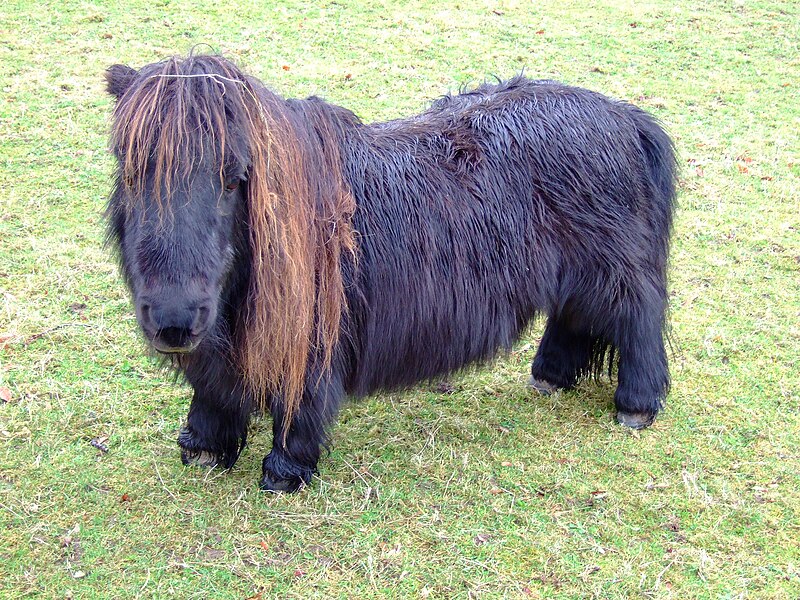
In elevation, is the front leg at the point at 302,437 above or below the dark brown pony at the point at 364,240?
below

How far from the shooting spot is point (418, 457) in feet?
12.3

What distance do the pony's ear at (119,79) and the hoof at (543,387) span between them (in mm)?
2555

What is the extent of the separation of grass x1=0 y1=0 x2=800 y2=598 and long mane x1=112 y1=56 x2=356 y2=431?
21.9 inches

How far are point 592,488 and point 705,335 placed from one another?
60.9 inches

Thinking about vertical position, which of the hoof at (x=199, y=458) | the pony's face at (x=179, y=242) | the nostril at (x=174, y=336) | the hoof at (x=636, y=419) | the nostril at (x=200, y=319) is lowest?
the hoof at (x=199, y=458)

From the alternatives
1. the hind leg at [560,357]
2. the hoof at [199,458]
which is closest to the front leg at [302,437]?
the hoof at [199,458]

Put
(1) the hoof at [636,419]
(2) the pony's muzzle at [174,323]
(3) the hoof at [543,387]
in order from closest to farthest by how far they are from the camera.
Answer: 1. (2) the pony's muzzle at [174,323]
2. (1) the hoof at [636,419]
3. (3) the hoof at [543,387]

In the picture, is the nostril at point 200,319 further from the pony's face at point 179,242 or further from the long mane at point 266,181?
the long mane at point 266,181

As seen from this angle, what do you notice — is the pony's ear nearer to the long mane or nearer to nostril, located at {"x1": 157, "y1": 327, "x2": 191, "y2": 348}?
the long mane

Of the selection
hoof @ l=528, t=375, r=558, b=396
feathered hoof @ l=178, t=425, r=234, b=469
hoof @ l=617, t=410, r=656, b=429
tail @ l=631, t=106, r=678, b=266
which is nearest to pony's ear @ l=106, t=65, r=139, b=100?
feathered hoof @ l=178, t=425, r=234, b=469

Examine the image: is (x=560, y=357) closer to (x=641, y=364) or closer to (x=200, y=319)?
(x=641, y=364)

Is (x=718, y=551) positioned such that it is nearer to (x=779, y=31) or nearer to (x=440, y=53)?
(x=440, y=53)

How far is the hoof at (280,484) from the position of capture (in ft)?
11.3

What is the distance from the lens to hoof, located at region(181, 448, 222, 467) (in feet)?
11.7
